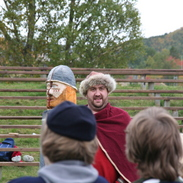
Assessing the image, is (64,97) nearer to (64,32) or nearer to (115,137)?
(115,137)

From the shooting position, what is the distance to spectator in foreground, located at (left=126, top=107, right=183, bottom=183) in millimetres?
1732

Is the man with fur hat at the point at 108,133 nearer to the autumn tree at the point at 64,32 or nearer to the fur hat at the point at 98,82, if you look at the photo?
the fur hat at the point at 98,82

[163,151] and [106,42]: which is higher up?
[106,42]

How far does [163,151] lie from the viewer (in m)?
1.73

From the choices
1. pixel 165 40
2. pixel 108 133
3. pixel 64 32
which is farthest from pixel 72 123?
pixel 165 40

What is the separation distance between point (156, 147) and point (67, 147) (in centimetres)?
41

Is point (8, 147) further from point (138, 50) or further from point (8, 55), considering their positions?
point (138, 50)

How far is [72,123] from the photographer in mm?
1638

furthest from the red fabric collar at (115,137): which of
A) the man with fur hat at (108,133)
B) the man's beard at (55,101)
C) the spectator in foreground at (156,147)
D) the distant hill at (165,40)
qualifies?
the distant hill at (165,40)

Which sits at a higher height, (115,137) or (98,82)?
(98,82)

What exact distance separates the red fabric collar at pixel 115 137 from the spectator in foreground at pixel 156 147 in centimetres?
128

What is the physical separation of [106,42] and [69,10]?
224 cm

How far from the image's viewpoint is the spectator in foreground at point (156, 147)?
1.73 meters

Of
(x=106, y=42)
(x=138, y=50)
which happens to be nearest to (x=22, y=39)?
(x=106, y=42)
